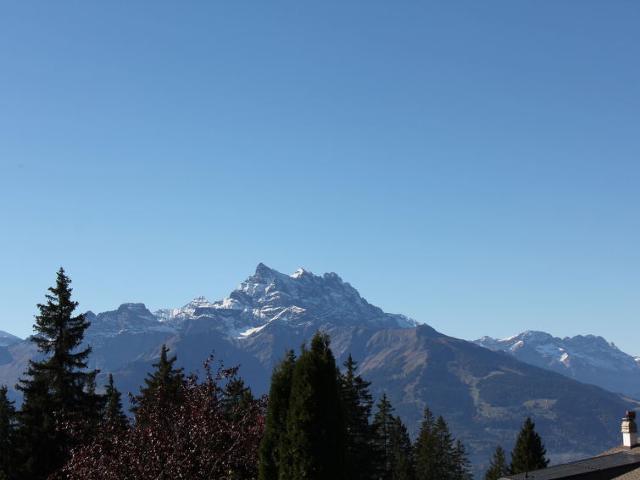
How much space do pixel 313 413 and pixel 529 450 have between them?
53.7 m

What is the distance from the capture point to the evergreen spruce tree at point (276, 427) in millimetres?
30328

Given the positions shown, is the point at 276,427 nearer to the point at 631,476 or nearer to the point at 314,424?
the point at 314,424

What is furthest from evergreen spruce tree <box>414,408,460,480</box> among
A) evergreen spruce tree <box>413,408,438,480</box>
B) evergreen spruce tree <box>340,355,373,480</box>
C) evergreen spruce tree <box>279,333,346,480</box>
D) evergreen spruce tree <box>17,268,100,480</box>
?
evergreen spruce tree <box>279,333,346,480</box>

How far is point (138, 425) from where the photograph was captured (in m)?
28.2

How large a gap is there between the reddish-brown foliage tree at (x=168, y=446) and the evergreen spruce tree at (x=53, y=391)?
45.9 ft

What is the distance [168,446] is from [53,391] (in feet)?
64.7

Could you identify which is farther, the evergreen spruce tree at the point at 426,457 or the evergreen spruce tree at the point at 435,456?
the evergreen spruce tree at the point at 435,456

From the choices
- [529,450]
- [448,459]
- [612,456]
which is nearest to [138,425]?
[612,456]

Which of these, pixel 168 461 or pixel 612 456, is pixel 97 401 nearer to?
pixel 168 461

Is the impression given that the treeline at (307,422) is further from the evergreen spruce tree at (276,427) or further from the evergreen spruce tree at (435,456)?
the evergreen spruce tree at (435,456)

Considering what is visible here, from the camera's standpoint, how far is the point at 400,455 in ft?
298

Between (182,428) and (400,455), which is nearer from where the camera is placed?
(182,428)

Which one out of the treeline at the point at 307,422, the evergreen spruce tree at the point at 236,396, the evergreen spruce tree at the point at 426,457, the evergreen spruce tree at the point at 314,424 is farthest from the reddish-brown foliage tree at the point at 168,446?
the evergreen spruce tree at the point at 426,457

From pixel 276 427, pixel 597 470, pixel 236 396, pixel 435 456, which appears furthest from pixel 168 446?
pixel 435 456
